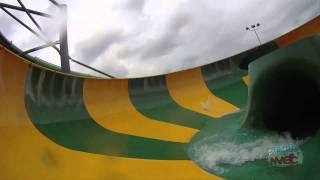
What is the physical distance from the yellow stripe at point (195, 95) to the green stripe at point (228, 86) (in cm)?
5

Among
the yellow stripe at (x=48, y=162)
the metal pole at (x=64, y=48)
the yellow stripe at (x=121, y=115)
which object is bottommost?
the yellow stripe at (x=48, y=162)

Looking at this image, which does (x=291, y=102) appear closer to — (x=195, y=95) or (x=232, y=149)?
(x=232, y=149)

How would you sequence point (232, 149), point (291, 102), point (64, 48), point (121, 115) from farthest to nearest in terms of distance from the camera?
point (64, 48) → point (121, 115) → point (232, 149) → point (291, 102)

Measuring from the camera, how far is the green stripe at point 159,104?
3.96m

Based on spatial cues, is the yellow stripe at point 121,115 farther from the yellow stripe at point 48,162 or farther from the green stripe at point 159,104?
the yellow stripe at point 48,162

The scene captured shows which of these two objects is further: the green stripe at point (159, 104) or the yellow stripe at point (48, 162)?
the green stripe at point (159, 104)

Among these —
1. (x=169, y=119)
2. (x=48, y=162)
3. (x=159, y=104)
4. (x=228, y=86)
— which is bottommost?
(x=48, y=162)

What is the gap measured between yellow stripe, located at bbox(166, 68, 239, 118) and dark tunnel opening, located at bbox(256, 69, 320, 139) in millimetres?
520

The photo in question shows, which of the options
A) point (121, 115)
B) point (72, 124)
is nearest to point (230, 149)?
point (121, 115)

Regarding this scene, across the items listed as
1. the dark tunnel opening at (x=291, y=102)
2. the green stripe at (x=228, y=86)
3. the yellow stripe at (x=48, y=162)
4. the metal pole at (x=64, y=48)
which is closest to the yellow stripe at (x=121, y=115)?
the yellow stripe at (x=48, y=162)

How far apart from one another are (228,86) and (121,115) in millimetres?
1095

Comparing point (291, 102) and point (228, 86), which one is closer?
point (291, 102)

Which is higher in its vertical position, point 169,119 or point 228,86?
point 228,86

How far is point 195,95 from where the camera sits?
4.16 m
